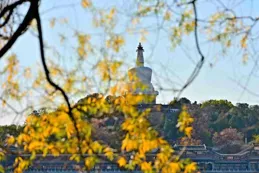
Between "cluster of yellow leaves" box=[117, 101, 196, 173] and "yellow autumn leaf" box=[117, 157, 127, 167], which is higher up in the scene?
"cluster of yellow leaves" box=[117, 101, 196, 173]

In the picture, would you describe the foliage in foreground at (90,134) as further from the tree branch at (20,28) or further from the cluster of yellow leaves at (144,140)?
the tree branch at (20,28)

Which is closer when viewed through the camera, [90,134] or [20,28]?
[20,28]

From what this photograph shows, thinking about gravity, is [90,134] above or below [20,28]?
below

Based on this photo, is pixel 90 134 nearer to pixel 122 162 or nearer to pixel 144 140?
pixel 122 162

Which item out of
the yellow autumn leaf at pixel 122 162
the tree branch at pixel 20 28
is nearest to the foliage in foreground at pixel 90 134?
the yellow autumn leaf at pixel 122 162

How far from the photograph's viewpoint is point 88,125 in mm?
5621

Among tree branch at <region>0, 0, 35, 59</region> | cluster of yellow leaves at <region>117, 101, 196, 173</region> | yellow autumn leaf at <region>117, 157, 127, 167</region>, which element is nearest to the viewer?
tree branch at <region>0, 0, 35, 59</region>

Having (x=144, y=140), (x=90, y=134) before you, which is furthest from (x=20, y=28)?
(x=144, y=140)

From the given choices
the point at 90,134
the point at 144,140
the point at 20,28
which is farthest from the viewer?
the point at 90,134

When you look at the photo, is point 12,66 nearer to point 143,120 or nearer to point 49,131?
point 49,131

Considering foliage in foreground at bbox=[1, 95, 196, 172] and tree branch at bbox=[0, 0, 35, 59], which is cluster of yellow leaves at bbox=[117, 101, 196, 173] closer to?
foliage in foreground at bbox=[1, 95, 196, 172]

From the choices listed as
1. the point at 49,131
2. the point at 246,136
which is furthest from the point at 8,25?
the point at 246,136

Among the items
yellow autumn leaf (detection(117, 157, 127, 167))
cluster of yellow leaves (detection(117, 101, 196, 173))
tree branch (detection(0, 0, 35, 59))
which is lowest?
yellow autumn leaf (detection(117, 157, 127, 167))

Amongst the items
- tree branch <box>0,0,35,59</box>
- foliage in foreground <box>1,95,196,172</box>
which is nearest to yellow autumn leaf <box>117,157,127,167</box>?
foliage in foreground <box>1,95,196,172</box>
